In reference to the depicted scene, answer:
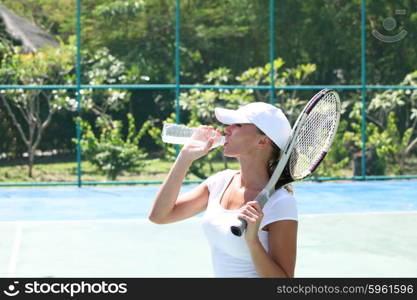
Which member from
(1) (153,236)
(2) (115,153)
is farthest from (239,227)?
(2) (115,153)

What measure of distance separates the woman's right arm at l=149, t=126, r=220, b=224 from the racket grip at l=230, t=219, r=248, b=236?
16.3 inches

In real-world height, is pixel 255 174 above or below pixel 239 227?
above

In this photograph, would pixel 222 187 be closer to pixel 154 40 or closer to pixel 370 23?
pixel 370 23

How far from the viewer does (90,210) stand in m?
11.4

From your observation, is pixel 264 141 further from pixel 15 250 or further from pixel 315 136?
pixel 15 250

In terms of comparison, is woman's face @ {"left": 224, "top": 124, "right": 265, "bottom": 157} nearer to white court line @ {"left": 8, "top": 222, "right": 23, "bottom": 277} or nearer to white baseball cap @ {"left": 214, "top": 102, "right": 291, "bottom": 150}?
white baseball cap @ {"left": 214, "top": 102, "right": 291, "bottom": 150}

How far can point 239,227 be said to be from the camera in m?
3.04

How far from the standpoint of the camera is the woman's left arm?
3012 mm

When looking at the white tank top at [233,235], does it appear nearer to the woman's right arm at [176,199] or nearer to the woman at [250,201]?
the woman at [250,201]

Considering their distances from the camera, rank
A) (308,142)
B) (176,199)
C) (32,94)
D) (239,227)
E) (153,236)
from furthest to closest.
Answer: (32,94)
(153,236)
(176,199)
(308,142)
(239,227)

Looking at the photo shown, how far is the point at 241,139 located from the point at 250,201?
223 millimetres

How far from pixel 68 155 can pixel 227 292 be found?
15.2 m

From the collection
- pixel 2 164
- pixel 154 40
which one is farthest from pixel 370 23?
pixel 2 164

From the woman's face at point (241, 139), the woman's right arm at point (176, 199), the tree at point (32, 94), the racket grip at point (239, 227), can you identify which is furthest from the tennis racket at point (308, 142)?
the tree at point (32, 94)
